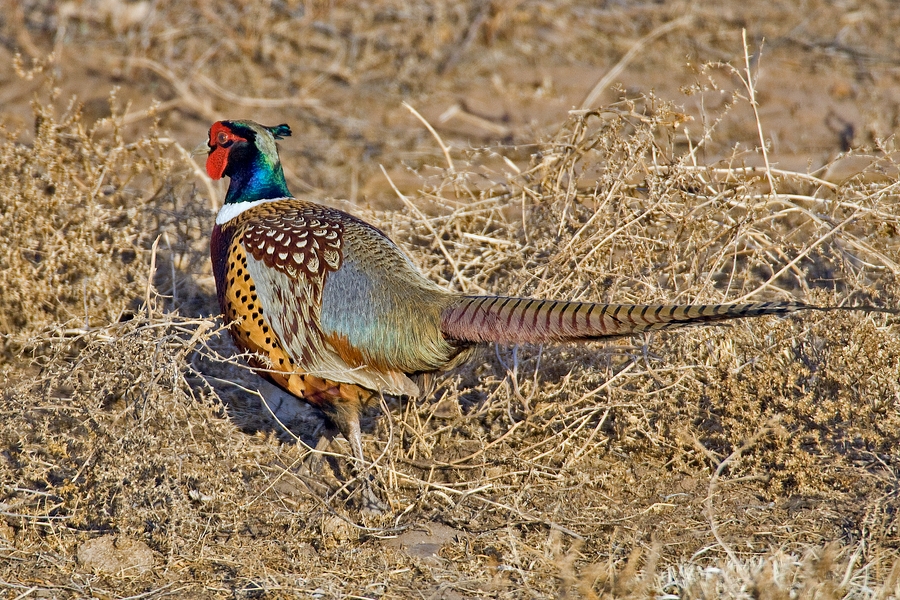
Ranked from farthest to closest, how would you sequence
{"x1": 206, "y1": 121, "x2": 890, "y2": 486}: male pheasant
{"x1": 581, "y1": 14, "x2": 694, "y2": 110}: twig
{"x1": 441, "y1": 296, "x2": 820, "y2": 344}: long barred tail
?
{"x1": 581, "y1": 14, "x2": 694, "y2": 110}: twig < {"x1": 206, "y1": 121, "x2": 890, "y2": 486}: male pheasant < {"x1": 441, "y1": 296, "x2": 820, "y2": 344}: long barred tail

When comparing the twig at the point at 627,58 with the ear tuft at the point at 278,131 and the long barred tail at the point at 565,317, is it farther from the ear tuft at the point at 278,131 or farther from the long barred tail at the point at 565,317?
the long barred tail at the point at 565,317

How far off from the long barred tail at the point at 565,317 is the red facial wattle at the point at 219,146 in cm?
114

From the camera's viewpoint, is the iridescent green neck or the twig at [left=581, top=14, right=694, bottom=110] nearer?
the iridescent green neck

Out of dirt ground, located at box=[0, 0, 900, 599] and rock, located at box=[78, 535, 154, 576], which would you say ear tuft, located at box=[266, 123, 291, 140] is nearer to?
dirt ground, located at box=[0, 0, 900, 599]

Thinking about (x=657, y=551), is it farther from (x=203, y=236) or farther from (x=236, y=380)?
(x=203, y=236)

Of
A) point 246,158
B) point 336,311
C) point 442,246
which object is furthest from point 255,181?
point 442,246

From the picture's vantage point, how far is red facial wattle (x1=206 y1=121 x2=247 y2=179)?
3.57m

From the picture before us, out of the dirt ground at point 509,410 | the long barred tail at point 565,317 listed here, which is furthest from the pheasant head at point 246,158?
the long barred tail at point 565,317

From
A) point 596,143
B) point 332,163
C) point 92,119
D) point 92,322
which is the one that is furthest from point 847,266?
point 92,119

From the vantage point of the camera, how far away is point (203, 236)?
4.37 m

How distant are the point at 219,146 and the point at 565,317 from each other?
164 centimetres

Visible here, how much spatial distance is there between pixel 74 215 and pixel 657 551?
2.73 m

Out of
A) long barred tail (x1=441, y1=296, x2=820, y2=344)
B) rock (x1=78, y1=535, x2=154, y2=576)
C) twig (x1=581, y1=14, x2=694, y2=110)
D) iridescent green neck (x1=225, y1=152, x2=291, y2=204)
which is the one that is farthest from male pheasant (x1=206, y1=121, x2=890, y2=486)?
twig (x1=581, y1=14, x2=694, y2=110)

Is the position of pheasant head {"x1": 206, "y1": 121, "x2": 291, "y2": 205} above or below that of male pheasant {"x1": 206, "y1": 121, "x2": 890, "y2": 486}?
above
